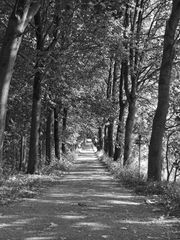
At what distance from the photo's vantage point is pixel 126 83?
77.5ft

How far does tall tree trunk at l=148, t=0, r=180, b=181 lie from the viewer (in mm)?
13665

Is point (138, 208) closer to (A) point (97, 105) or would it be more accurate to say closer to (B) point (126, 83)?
(B) point (126, 83)

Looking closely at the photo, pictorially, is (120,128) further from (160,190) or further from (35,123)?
(160,190)

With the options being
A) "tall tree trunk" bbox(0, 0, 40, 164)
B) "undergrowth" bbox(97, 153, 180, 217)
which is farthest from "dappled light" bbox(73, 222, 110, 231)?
"tall tree trunk" bbox(0, 0, 40, 164)

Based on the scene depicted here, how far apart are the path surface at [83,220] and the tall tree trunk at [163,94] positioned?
121 inches

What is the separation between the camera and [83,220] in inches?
307

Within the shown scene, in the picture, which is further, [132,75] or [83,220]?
[132,75]

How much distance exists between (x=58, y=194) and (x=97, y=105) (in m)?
19.5

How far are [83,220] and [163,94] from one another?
718 cm

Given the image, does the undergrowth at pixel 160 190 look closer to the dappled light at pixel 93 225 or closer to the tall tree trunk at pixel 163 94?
the tall tree trunk at pixel 163 94

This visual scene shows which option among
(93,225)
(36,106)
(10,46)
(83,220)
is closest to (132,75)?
(36,106)

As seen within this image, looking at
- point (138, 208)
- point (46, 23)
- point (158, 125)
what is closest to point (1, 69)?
point (138, 208)

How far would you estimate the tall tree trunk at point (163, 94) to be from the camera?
13665 millimetres

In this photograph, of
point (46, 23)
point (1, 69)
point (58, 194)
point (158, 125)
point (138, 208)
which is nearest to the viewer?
point (138, 208)
